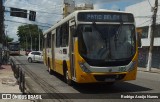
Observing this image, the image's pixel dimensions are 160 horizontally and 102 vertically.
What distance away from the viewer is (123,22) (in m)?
15.1

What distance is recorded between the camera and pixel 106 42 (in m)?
14.7

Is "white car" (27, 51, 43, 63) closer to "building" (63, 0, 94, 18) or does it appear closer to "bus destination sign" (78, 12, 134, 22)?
"building" (63, 0, 94, 18)

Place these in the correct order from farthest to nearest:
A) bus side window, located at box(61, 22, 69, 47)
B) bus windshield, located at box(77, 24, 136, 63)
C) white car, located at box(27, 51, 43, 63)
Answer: white car, located at box(27, 51, 43, 63), bus side window, located at box(61, 22, 69, 47), bus windshield, located at box(77, 24, 136, 63)

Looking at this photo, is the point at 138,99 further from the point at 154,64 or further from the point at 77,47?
the point at 154,64

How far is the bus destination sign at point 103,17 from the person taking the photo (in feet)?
49.1

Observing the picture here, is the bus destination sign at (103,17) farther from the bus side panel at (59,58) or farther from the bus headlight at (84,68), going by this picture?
the bus side panel at (59,58)

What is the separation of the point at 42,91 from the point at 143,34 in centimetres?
3068

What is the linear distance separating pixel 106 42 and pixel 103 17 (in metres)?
1.08

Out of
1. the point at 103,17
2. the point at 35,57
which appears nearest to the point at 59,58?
the point at 103,17

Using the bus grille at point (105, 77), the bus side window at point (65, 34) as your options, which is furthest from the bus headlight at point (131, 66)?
the bus side window at point (65, 34)

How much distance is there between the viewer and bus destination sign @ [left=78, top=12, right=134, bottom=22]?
1496cm

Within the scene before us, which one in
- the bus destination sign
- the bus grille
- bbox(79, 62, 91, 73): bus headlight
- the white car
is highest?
the bus destination sign

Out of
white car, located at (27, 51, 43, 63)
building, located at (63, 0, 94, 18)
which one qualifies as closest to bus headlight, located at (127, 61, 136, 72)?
white car, located at (27, 51, 43, 63)

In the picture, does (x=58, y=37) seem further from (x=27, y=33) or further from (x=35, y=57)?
(x=27, y=33)
